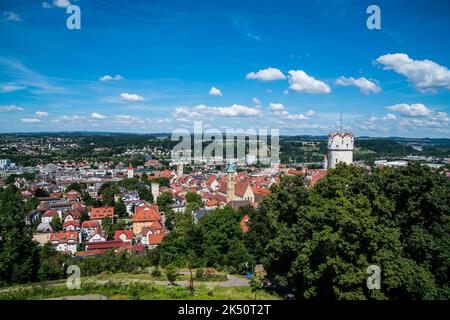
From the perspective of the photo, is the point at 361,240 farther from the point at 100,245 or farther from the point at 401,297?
the point at 100,245

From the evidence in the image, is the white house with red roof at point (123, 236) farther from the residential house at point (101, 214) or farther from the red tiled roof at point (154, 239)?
the residential house at point (101, 214)

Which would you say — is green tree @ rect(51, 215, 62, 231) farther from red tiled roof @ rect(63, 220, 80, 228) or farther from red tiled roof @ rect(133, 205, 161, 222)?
red tiled roof @ rect(133, 205, 161, 222)

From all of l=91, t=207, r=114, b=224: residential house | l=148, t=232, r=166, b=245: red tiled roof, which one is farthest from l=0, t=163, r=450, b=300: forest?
l=91, t=207, r=114, b=224: residential house

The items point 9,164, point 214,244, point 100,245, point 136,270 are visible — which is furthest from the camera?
point 9,164

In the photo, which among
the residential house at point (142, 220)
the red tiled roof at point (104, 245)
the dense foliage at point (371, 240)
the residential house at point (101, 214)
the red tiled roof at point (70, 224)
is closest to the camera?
the dense foliage at point (371, 240)

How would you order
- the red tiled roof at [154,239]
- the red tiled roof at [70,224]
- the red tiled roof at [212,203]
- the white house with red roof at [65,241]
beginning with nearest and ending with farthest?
the red tiled roof at [154,239], the white house with red roof at [65,241], the red tiled roof at [70,224], the red tiled roof at [212,203]

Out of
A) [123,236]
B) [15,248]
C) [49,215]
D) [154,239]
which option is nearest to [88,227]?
[123,236]

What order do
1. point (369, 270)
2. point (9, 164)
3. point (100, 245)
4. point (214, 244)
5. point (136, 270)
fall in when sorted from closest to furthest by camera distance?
point (369, 270) → point (136, 270) → point (214, 244) → point (100, 245) → point (9, 164)

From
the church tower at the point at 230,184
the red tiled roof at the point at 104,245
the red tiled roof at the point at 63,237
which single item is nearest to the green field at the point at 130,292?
the red tiled roof at the point at 104,245
